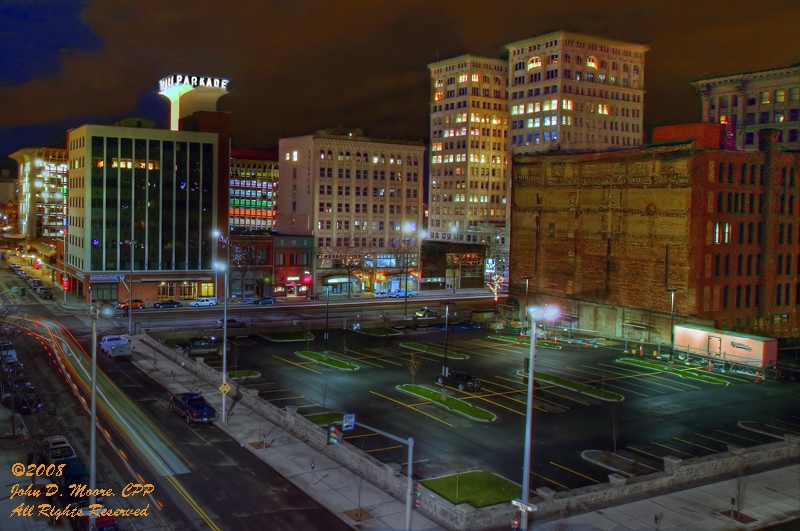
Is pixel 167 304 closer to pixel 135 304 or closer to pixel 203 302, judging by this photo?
pixel 135 304

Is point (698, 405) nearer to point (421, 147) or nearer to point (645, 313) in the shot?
point (645, 313)

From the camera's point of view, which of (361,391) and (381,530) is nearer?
(381,530)

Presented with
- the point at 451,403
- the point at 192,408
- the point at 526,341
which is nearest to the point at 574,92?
the point at 526,341

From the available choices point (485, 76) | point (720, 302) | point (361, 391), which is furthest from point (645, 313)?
point (485, 76)

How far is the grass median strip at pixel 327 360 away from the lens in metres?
61.6

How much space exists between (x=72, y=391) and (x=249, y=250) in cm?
5566

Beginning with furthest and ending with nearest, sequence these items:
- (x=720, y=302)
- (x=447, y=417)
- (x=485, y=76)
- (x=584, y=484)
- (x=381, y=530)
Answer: (x=485, y=76)
(x=720, y=302)
(x=447, y=417)
(x=584, y=484)
(x=381, y=530)

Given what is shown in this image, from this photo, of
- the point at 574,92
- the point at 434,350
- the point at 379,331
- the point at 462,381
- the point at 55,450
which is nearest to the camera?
the point at 55,450

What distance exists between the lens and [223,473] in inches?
1383

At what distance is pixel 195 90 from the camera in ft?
398

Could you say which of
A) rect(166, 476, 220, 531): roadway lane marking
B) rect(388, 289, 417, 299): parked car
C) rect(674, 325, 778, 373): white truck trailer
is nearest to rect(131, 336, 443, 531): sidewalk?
rect(166, 476, 220, 531): roadway lane marking

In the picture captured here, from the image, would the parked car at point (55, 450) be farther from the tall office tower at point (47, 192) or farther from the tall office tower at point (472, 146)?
the tall office tower at point (47, 192)

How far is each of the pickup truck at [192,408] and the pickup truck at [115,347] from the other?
20.7 meters

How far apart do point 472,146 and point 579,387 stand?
121961 mm
